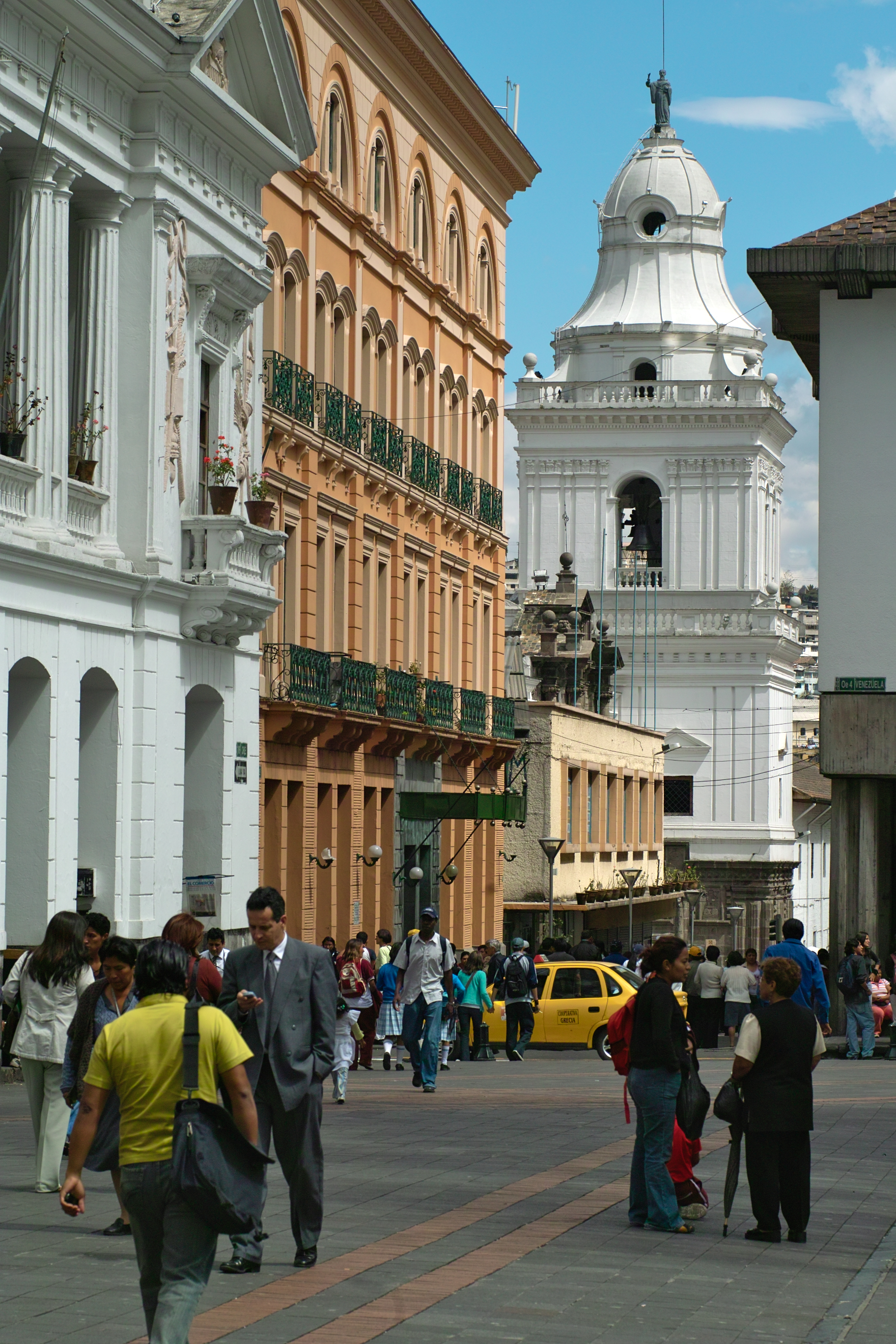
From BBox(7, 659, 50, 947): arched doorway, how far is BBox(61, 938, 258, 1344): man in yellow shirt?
1541 cm

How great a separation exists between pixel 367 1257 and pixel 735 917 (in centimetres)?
6925

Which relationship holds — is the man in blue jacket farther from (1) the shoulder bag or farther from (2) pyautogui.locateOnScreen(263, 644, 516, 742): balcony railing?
(1) the shoulder bag

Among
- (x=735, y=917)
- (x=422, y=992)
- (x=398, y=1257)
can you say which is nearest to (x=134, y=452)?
(x=422, y=992)

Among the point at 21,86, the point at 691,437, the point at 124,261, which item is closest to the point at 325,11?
the point at 124,261

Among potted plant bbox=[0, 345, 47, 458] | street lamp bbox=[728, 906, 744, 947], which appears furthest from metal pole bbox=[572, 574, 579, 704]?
potted plant bbox=[0, 345, 47, 458]

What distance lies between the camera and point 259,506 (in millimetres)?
28391

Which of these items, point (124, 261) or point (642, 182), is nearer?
point (124, 261)

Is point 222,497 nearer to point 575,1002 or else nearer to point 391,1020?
point 391,1020

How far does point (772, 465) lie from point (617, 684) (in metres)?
10.3

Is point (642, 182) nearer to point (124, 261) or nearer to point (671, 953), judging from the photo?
point (124, 261)

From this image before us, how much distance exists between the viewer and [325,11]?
35.7 metres

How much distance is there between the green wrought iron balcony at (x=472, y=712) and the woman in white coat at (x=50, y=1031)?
1229 inches

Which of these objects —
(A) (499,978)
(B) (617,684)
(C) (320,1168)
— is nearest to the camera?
(C) (320,1168)

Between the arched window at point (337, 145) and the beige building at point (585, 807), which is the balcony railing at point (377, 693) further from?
the arched window at point (337, 145)
